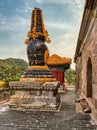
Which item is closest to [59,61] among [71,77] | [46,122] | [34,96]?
[34,96]

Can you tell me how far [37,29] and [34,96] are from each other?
10.2 ft

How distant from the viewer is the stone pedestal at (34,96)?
7.45 meters

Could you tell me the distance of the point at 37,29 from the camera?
897 centimetres

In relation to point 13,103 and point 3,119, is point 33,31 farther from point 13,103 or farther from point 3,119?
point 3,119

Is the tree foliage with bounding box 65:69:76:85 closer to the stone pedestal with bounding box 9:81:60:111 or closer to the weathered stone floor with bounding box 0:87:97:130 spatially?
the stone pedestal with bounding box 9:81:60:111

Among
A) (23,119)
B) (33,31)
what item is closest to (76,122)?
(23,119)

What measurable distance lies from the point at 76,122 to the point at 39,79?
325cm

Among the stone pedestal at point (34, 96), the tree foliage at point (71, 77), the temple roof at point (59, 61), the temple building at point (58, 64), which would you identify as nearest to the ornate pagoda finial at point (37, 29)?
the stone pedestal at point (34, 96)

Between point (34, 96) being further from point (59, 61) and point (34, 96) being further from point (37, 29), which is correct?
point (59, 61)

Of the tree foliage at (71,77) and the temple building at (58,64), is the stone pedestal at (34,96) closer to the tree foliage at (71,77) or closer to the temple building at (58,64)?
the temple building at (58,64)

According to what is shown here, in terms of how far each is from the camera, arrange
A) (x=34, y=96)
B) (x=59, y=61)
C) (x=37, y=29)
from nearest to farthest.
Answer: (x=34, y=96) → (x=37, y=29) → (x=59, y=61)

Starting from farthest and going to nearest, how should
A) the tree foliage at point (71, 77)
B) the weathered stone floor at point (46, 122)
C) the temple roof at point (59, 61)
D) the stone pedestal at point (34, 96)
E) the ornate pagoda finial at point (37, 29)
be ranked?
1. the tree foliage at point (71, 77)
2. the temple roof at point (59, 61)
3. the ornate pagoda finial at point (37, 29)
4. the stone pedestal at point (34, 96)
5. the weathered stone floor at point (46, 122)

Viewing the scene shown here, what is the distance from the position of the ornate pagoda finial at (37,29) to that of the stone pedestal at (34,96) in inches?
87.9

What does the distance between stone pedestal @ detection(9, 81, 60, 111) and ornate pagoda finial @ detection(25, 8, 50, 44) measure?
2.23 metres
